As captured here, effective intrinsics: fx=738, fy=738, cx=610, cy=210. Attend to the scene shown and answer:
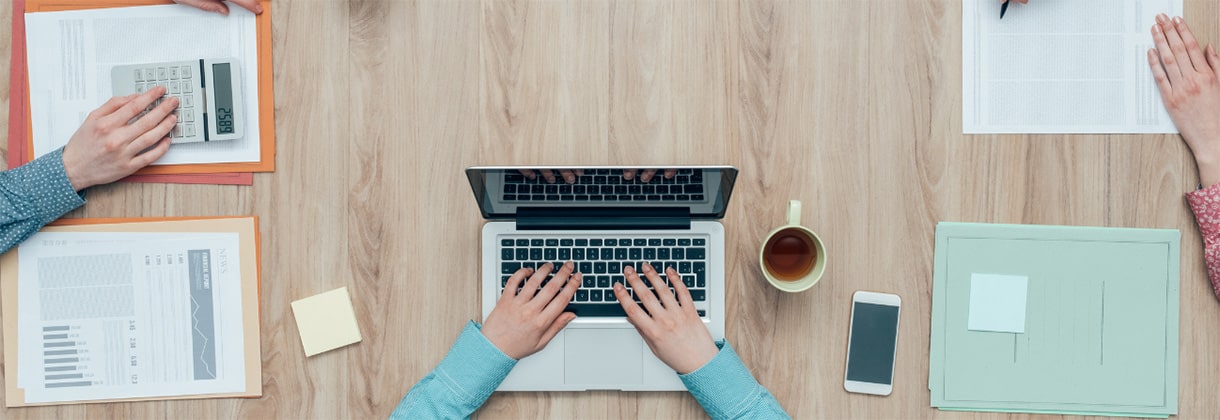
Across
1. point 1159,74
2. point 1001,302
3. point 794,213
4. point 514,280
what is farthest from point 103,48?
point 1159,74

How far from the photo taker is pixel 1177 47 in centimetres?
98

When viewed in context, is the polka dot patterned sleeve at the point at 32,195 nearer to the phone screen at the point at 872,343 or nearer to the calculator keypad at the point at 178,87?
the calculator keypad at the point at 178,87

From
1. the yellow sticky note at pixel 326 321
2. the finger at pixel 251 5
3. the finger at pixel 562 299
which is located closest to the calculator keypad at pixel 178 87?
the finger at pixel 251 5

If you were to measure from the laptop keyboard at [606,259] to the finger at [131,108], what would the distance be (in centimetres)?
51

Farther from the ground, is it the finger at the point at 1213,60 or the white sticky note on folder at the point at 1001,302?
the finger at the point at 1213,60

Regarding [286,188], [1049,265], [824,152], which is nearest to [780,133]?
[824,152]

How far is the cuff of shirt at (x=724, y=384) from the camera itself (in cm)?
95

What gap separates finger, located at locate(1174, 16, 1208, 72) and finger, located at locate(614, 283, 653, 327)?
800 mm

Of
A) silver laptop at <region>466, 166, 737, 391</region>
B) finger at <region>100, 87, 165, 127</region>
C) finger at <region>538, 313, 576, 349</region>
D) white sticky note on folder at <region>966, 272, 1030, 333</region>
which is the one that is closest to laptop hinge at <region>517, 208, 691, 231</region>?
silver laptop at <region>466, 166, 737, 391</region>

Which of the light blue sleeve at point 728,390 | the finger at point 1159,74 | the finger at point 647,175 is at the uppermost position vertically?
the finger at point 1159,74

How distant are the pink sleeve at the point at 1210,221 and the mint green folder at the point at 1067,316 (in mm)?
33

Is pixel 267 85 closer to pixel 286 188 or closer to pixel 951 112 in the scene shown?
pixel 286 188

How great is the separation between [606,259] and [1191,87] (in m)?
0.81

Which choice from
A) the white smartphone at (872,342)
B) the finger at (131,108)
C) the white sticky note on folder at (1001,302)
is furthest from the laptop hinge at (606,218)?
the finger at (131,108)
